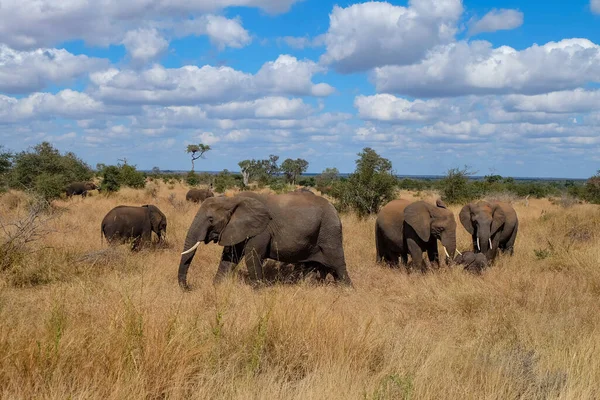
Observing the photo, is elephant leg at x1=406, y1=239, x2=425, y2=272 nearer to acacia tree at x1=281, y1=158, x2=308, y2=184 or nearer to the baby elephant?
the baby elephant

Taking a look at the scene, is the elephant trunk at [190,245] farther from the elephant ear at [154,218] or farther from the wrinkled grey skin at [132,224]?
the elephant ear at [154,218]

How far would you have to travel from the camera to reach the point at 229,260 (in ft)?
28.3

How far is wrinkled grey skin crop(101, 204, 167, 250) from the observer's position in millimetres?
12133

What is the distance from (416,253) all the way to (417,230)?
0.51 m

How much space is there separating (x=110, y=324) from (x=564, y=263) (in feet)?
27.6

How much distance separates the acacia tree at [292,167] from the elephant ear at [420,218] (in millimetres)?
61377


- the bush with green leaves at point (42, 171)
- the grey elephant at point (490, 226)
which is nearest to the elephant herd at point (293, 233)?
the grey elephant at point (490, 226)

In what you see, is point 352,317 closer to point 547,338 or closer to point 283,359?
point 283,359

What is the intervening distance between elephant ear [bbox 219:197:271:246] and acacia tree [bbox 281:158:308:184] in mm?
63227

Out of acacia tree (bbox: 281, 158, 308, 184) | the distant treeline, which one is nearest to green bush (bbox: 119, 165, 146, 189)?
the distant treeline

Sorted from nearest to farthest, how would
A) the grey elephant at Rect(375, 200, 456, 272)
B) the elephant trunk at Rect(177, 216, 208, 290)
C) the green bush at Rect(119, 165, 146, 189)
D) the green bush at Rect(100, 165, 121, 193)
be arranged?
1. the elephant trunk at Rect(177, 216, 208, 290)
2. the grey elephant at Rect(375, 200, 456, 272)
3. the green bush at Rect(100, 165, 121, 193)
4. the green bush at Rect(119, 165, 146, 189)

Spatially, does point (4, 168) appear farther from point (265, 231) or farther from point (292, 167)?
point (292, 167)

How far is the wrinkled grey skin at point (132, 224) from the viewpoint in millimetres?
12133

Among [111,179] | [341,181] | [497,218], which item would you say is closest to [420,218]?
[497,218]
